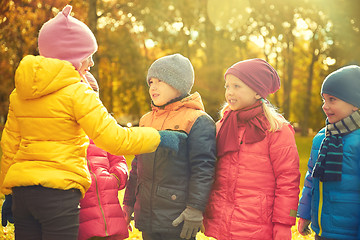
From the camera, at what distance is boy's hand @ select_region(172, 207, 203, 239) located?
3249 mm

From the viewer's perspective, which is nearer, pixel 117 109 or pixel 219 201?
pixel 219 201

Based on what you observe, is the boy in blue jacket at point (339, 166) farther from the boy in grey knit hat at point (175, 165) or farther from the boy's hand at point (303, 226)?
the boy in grey knit hat at point (175, 165)

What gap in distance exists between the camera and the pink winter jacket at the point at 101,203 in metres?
3.22

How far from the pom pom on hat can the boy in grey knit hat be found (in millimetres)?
984

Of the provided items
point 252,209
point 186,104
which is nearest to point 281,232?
point 252,209

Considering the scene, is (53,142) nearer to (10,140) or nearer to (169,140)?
(10,140)

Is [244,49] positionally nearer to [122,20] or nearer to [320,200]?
[122,20]

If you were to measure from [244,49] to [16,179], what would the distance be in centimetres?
2833

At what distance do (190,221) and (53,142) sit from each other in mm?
1139

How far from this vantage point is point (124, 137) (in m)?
2.88

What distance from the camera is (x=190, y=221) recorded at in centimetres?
325

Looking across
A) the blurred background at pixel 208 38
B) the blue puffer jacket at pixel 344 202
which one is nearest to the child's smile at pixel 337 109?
the blue puffer jacket at pixel 344 202

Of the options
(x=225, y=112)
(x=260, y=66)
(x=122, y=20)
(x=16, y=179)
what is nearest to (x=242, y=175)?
(x=225, y=112)

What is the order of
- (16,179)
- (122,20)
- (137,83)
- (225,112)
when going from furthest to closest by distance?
(137,83) → (122,20) → (225,112) → (16,179)
